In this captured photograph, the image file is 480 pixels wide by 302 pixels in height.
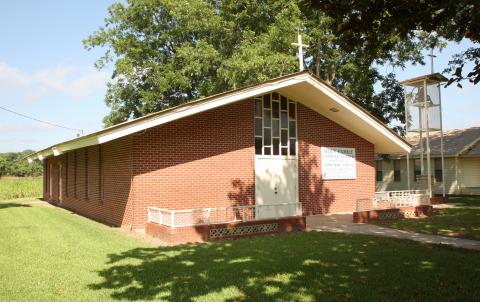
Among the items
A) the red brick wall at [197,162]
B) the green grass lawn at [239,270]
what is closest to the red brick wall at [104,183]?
the red brick wall at [197,162]

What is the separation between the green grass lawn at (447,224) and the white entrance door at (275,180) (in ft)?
12.1

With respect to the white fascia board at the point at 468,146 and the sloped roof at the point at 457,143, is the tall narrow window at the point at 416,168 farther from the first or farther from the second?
the white fascia board at the point at 468,146

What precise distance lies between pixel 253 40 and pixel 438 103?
12469 mm

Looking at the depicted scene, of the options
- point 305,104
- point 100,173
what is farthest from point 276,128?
point 100,173

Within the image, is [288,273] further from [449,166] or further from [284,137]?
[449,166]

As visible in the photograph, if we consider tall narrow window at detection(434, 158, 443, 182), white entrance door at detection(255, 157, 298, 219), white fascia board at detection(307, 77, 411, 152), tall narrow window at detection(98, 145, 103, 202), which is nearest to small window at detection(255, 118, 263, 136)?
white entrance door at detection(255, 157, 298, 219)

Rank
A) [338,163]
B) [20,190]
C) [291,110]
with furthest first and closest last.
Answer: [20,190]
[338,163]
[291,110]

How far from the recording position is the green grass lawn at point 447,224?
1332 cm

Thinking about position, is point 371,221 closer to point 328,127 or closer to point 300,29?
point 328,127

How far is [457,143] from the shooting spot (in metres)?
31.5

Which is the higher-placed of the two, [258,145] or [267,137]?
[267,137]

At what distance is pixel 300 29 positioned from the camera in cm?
2834

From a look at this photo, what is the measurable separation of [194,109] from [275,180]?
5162mm

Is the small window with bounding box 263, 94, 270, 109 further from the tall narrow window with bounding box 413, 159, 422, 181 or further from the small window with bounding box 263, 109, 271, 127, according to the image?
the tall narrow window with bounding box 413, 159, 422, 181
